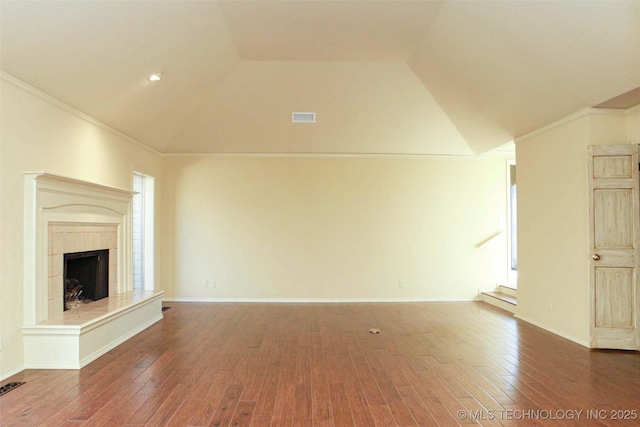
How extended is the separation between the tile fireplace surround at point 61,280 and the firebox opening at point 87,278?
9 cm

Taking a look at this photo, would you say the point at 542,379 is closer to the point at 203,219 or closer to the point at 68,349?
the point at 68,349

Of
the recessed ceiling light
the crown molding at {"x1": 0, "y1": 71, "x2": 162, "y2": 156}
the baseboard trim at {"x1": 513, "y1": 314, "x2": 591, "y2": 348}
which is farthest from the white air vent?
the baseboard trim at {"x1": 513, "y1": 314, "x2": 591, "y2": 348}

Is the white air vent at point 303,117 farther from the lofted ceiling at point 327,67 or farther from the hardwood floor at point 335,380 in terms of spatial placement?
the hardwood floor at point 335,380

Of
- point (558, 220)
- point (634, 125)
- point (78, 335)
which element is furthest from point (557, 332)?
point (78, 335)

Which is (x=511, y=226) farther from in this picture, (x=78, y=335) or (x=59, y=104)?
(x=59, y=104)

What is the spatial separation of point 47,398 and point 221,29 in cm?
376

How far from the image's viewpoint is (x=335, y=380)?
3.16 meters

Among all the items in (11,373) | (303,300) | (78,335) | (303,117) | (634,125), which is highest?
(303,117)

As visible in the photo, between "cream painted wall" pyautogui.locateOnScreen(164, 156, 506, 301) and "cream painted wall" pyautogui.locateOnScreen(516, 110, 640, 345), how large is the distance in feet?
4.78

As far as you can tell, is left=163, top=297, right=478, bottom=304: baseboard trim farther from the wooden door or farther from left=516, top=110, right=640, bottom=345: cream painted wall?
the wooden door

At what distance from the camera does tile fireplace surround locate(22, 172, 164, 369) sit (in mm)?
3395

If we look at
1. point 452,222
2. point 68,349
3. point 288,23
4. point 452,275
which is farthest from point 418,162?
point 68,349

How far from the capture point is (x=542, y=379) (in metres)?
3.17

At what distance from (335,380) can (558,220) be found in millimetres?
3334
